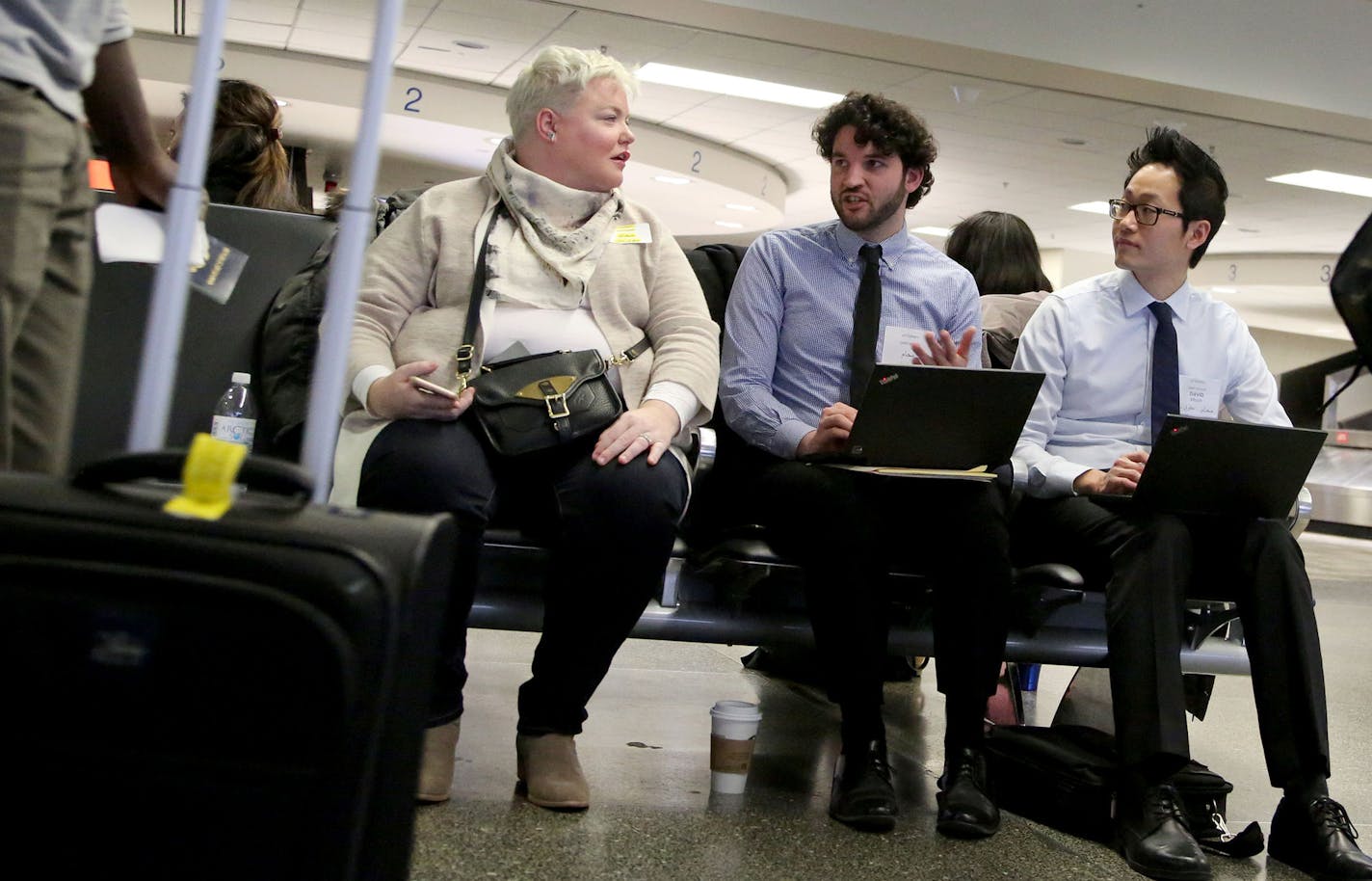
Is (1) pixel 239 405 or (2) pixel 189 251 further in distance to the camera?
(1) pixel 239 405

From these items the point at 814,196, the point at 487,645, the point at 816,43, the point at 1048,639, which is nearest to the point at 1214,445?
the point at 1048,639

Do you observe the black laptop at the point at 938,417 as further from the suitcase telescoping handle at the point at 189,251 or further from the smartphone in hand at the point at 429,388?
the suitcase telescoping handle at the point at 189,251

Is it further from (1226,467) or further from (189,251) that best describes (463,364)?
(1226,467)

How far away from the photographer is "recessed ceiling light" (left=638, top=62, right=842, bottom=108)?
10609 millimetres

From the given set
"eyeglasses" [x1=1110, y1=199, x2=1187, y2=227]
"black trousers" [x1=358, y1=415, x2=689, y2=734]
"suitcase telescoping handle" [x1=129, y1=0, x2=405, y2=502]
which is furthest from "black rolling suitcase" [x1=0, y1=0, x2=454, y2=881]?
"eyeglasses" [x1=1110, y1=199, x2=1187, y2=227]

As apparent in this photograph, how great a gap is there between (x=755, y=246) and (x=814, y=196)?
1396cm

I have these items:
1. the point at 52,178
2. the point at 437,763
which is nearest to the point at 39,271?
the point at 52,178

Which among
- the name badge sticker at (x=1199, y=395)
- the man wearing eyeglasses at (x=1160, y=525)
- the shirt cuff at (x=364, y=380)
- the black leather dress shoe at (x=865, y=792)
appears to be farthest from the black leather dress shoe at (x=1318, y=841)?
the shirt cuff at (x=364, y=380)

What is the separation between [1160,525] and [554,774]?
1117mm

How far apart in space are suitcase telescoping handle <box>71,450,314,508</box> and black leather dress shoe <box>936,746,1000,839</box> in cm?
Answer: 144

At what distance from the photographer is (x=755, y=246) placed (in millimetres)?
2795

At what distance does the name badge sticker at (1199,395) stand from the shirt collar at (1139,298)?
146 mm

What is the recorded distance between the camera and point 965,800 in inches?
87.1

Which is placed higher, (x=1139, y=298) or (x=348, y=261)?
(x=1139, y=298)
